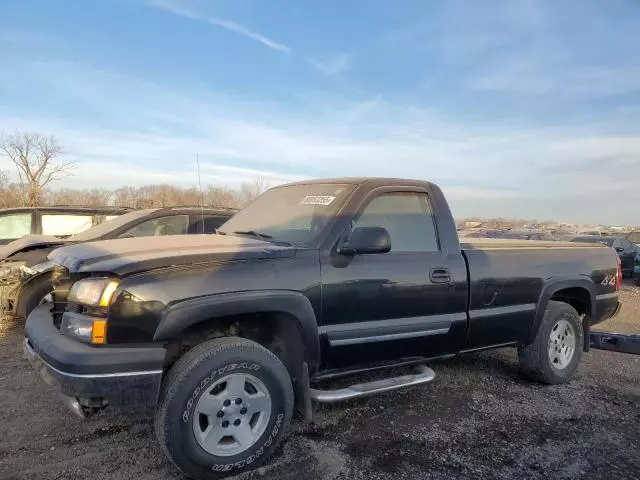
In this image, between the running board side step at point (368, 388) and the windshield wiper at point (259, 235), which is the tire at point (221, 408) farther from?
the windshield wiper at point (259, 235)

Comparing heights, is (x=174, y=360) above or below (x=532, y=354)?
above

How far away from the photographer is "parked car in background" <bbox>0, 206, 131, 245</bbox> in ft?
28.0

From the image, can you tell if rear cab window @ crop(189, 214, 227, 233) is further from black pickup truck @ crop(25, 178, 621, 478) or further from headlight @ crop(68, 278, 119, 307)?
headlight @ crop(68, 278, 119, 307)

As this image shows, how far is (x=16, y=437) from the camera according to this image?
3.44 metres

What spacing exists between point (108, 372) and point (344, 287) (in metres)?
1.56

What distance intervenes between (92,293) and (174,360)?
2.21 feet

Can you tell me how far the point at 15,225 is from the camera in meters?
8.55

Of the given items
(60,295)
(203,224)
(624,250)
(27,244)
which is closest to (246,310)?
(60,295)

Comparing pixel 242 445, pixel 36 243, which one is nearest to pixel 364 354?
pixel 242 445

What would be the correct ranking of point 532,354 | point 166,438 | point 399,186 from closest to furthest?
point 166,438 < point 399,186 < point 532,354

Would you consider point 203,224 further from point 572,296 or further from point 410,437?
point 572,296

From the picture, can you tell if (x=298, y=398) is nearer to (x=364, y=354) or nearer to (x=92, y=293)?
(x=364, y=354)

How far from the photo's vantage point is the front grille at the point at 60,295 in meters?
3.37

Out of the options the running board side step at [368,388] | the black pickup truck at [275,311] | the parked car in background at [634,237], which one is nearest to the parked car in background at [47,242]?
the black pickup truck at [275,311]
